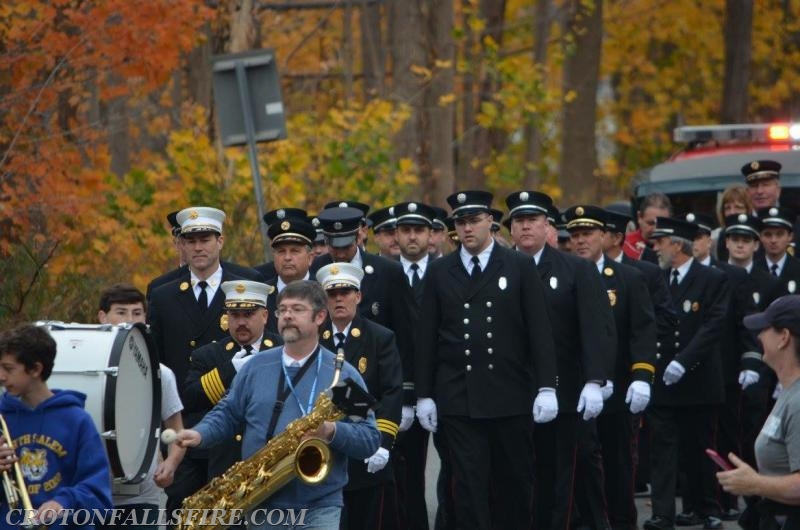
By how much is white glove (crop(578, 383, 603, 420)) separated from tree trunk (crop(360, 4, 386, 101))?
18.1m

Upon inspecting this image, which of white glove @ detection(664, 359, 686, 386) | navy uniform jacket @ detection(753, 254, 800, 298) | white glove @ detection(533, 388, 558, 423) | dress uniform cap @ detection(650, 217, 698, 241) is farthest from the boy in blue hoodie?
navy uniform jacket @ detection(753, 254, 800, 298)

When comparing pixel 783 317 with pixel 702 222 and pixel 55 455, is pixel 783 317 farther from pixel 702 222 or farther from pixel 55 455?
pixel 702 222

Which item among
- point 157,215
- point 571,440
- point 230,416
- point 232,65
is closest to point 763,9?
point 157,215

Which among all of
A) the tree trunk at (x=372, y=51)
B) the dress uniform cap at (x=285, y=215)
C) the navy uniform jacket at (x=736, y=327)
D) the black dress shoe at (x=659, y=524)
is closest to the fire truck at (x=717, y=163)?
the navy uniform jacket at (x=736, y=327)

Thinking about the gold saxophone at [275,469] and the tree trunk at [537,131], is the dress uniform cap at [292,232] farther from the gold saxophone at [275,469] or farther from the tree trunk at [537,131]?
the tree trunk at [537,131]

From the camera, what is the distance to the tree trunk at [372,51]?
31.2m

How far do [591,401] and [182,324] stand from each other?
263 cm

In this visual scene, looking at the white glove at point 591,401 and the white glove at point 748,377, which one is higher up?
the white glove at point 591,401

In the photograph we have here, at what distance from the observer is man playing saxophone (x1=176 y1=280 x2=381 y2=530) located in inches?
344

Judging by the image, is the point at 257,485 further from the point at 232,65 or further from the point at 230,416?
the point at 232,65

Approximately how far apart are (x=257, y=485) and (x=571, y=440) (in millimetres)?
3958

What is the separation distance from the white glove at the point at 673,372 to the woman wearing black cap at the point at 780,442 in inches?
218

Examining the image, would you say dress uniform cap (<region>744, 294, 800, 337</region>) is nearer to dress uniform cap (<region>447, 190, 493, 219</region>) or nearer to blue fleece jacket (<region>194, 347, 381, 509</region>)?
blue fleece jacket (<region>194, 347, 381, 509</region>)

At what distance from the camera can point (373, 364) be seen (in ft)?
35.2
